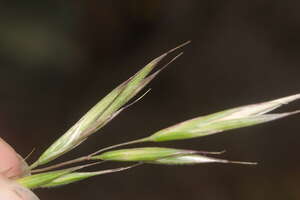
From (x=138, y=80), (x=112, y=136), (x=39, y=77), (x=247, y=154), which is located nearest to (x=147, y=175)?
(x=112, y=136)

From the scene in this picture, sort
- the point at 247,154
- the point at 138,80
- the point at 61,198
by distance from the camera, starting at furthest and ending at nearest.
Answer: the point at 247,154 < the point at 61,198 < the point at 138,80

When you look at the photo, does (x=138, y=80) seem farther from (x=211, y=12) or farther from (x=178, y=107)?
(x=211, y=12)

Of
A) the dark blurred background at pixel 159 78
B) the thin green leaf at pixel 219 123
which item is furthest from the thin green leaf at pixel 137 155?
the dark blurred background at pixel 159 78

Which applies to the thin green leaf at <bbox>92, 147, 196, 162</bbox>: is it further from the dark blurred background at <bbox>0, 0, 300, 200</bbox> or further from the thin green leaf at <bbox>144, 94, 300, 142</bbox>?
the dark blurred background at <bbox>0, 0, 300, 200</bbox>

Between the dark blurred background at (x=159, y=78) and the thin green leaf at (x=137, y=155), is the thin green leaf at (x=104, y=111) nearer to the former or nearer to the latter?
the thin green leaf at (x=137, y=155)

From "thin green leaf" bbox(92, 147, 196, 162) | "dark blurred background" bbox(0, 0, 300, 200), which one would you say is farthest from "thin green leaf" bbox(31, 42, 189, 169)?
"dark blurred background" bbox(0, 0, 300, 200)

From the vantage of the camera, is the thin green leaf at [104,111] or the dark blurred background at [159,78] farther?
the dark blurred background at [159,78]

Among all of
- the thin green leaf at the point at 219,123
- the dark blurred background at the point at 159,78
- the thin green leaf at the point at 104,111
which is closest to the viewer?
the thin green leaf at the point at 219,123

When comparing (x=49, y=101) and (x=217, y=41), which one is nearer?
(x=49, y=101)

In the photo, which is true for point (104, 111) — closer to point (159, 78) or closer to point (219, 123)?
point (219, 123)
